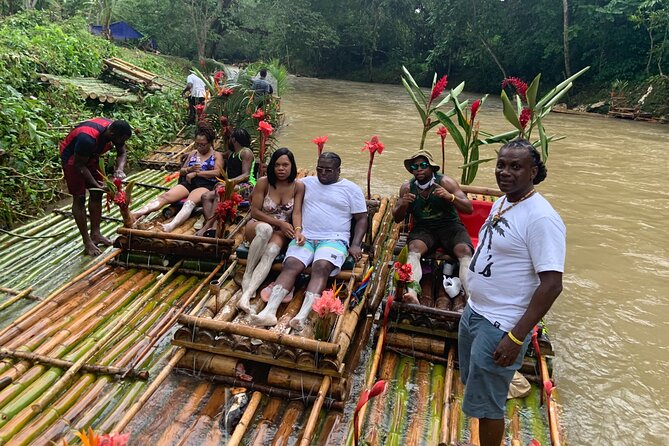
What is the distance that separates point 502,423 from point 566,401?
1.57 metres

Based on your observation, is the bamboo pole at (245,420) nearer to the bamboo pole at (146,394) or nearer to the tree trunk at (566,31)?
the bamboo pole at (146,394)

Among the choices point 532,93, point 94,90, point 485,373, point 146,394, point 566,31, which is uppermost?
point 566,31

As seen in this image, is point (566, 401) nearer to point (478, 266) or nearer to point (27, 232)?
point (478, 266)

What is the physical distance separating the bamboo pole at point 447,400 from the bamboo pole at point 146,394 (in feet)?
5.28

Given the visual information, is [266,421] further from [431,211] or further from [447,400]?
[431,211]

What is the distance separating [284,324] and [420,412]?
105 cm

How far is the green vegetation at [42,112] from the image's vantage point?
5.78m

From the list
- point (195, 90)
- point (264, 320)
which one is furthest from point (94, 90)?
point (264, 320)

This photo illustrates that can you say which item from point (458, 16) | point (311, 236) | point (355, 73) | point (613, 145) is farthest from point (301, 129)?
point (355, 73)

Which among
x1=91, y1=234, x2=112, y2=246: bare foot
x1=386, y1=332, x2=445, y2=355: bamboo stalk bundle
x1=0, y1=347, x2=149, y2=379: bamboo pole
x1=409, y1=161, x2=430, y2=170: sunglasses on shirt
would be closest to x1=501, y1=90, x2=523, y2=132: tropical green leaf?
x1=409, y1=161, x2=430, y2=170: sunglasses on shirt

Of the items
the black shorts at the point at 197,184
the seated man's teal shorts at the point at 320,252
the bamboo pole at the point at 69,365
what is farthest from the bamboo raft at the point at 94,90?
the seated man's teal shorts at the point at 320,252

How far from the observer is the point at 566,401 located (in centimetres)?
356

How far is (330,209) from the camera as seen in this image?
397 cm

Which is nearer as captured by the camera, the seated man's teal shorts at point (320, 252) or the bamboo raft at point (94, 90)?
the seated man's teal shorts at point (320, 252)
